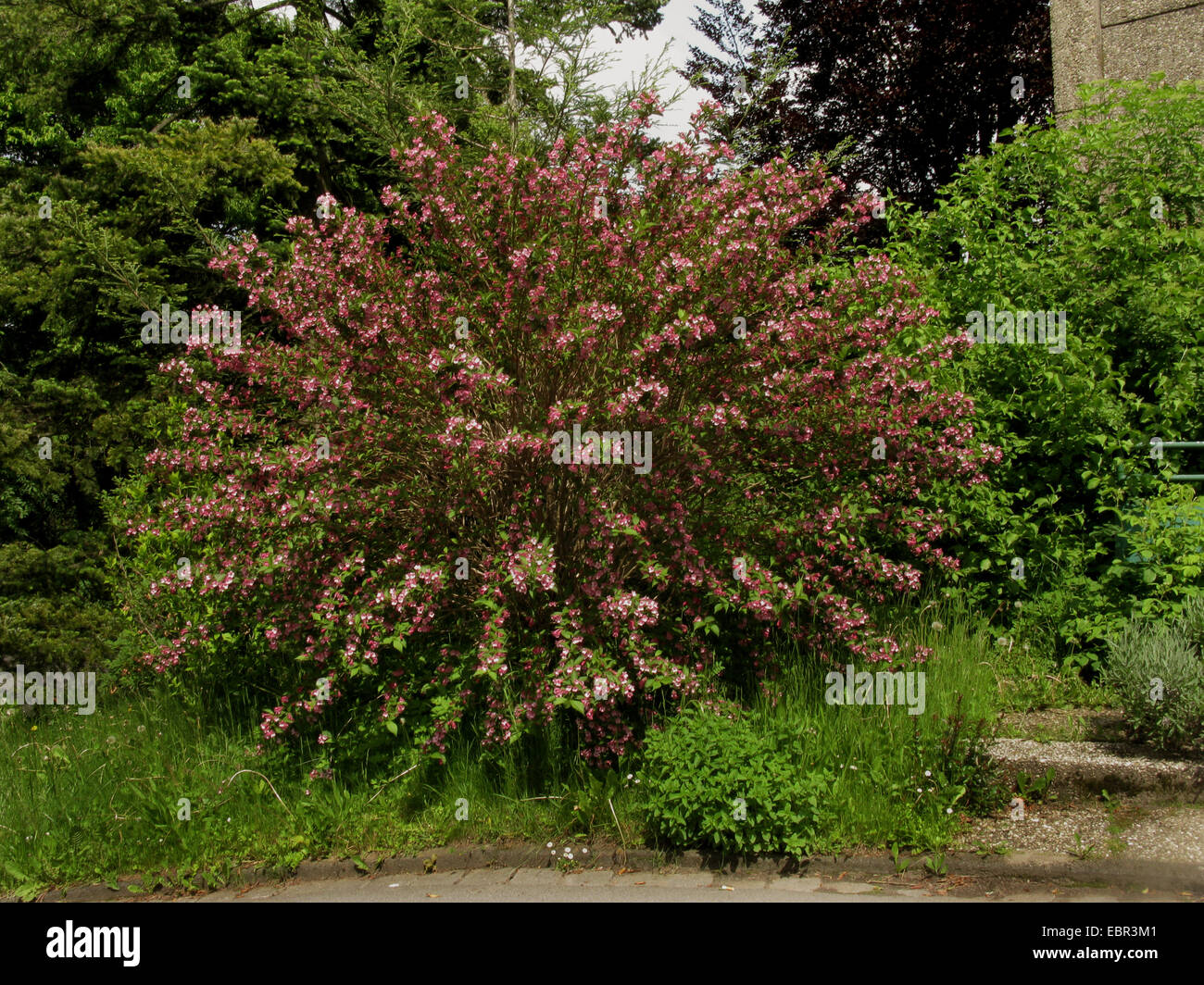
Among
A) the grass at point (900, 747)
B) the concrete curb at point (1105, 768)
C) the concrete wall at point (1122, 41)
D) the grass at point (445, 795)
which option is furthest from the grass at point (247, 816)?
the concrete wall at point (1122, 41)

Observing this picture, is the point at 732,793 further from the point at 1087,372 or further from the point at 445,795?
the point at 1087,372

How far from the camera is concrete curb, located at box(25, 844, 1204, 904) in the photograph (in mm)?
3742

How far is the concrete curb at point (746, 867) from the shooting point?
374 cm

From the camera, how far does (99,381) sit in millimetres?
8562

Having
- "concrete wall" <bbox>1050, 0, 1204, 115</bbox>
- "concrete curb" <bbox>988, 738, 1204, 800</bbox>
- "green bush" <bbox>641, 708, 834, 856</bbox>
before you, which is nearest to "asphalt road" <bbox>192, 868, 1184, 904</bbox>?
"green bush" <bbox>641, 708, 834, 856</bbox>

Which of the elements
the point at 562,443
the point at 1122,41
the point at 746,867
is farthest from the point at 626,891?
the point at 1122,41

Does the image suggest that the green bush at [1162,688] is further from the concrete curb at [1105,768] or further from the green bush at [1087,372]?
the green bush at [1087,372]

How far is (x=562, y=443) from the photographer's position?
14.3 feet

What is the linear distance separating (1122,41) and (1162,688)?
6.71m

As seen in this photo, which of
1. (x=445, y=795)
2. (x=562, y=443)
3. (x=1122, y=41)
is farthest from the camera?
(x=1122, y=41)

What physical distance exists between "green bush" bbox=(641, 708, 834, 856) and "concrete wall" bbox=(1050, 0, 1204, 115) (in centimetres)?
700

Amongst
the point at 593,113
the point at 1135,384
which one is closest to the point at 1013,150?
the point at 1135,384

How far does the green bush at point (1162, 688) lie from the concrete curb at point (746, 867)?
0.76 metres

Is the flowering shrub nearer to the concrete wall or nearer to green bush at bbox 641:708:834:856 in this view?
green bush at bbox 641:708:834:856
